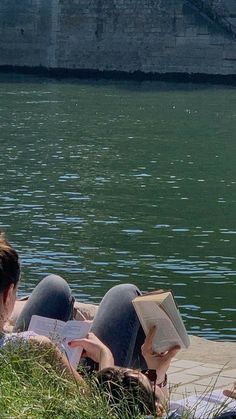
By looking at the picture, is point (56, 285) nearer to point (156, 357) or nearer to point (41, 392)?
point (156, 357)

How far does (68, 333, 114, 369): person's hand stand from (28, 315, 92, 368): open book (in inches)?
0.7

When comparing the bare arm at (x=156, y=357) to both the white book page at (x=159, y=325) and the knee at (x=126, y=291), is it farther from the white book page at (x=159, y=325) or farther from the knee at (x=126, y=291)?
the knee at (x=126, y=291)

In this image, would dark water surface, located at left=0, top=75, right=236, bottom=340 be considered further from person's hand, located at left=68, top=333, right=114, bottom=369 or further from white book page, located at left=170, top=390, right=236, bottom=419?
white book page, located at left=170, top=390, right=236, bottom=419

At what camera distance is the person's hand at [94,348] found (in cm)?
432

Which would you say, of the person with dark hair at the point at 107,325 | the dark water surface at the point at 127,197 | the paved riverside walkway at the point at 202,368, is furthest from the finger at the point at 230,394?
the dark water surface at the point at 127,197

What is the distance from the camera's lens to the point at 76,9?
43.0 metres

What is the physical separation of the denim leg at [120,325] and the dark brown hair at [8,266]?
0.62 metres

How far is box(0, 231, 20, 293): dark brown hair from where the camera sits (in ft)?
13.4

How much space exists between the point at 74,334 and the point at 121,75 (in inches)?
1461

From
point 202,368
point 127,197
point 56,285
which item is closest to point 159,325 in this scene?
point 56,285

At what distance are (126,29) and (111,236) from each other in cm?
3017

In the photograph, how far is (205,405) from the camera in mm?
4043

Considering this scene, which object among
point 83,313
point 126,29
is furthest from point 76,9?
point 83,313

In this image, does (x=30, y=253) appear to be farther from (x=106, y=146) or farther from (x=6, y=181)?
(x=106, y=146)
